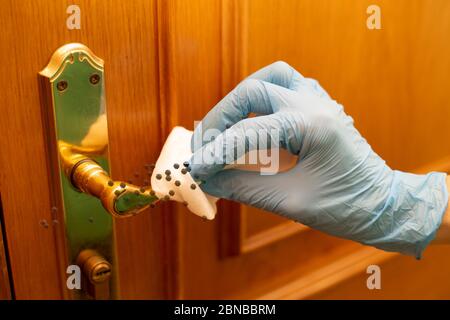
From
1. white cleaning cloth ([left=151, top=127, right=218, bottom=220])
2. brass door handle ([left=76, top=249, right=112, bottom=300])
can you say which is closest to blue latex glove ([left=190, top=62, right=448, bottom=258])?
white cleaning cloth ([left=151, top=127, right=218, bottom=220])

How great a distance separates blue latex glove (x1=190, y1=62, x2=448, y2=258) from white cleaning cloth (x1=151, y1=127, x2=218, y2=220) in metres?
0.01

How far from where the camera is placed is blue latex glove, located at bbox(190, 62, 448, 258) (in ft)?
1.56

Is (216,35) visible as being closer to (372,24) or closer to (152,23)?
(152,23)

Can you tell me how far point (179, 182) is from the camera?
1.52ft

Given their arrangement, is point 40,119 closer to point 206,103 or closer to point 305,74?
point 206,103

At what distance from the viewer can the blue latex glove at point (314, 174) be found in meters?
0.48

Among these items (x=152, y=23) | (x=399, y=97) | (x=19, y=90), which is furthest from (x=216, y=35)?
(x=399, y=97)

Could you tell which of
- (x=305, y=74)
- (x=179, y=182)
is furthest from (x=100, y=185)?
(x=305, y=74)

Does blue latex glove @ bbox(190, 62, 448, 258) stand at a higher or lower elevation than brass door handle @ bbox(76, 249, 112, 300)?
higher

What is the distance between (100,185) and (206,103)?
0.16 m

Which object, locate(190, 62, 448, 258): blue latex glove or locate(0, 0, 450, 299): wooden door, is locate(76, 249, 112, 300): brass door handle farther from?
locate(190, 62, 448, 258): blue latex glove

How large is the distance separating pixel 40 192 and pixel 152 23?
18cm

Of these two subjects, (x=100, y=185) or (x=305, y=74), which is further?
(x=305, y=74)

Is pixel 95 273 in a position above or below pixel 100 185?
below
